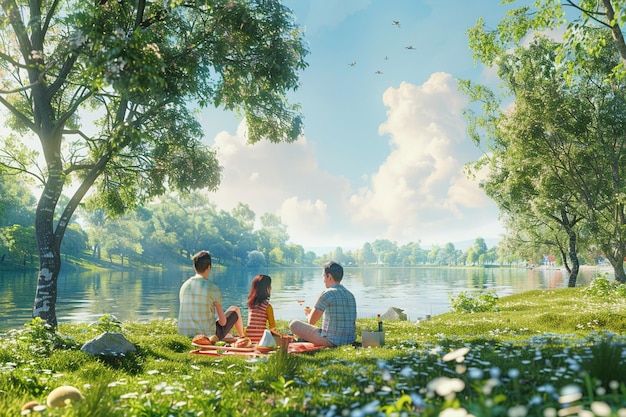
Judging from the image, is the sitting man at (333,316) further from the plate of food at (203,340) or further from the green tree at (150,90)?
the green tree at (150,90)

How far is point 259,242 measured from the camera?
190m

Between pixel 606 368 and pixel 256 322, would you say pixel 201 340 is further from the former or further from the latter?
pixel 606 368

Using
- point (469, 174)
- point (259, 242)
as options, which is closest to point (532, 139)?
point (469, 174)

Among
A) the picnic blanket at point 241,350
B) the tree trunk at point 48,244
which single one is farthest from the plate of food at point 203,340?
the tree trunk at point 48,244

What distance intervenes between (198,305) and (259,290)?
1.69m

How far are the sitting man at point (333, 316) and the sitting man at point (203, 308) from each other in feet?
6.34

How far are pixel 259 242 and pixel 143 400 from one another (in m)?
186

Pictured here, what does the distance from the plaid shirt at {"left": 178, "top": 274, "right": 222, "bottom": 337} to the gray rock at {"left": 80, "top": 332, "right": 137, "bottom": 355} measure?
1.77 m

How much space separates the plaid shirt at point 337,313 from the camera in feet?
33.7

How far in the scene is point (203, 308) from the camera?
11.6 metres

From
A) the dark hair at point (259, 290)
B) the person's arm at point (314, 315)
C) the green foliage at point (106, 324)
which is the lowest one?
the green foliage at point (106, 324)

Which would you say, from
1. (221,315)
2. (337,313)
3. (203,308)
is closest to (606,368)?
(337,313)

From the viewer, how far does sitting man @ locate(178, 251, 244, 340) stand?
36.9ft

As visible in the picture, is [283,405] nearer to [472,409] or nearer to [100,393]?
[100,393]
